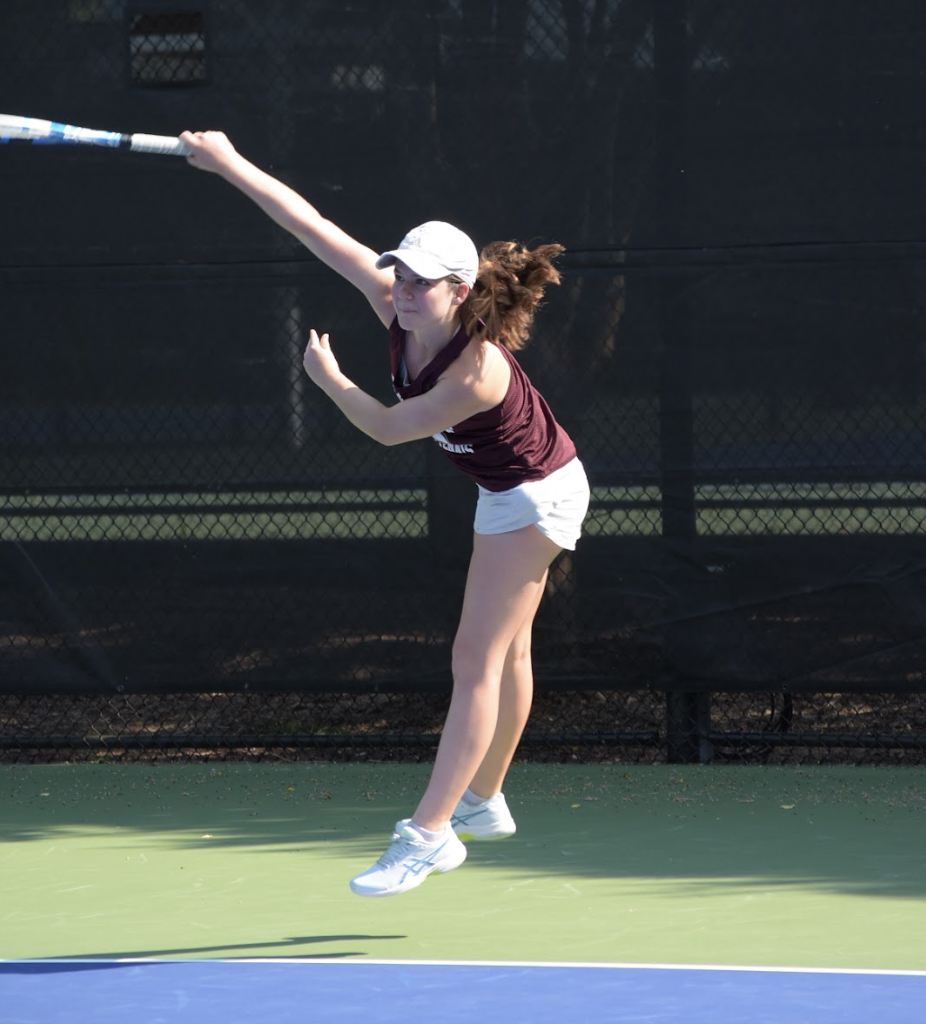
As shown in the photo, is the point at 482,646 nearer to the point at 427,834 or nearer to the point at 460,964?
the point at 427,834

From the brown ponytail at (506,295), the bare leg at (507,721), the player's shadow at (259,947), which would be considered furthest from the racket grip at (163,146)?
the player's shadow at (259,947)

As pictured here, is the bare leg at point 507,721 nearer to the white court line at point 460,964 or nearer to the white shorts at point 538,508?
the white shorts at point 538,508

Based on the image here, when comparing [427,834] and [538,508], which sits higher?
[538,508]

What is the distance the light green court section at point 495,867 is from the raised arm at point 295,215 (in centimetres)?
150

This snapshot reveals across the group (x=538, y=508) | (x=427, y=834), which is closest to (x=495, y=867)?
(x=427, y=834)

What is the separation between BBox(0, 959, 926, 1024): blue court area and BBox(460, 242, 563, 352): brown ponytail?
1413 millimetres

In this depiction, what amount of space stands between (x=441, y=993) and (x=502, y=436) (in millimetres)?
1250

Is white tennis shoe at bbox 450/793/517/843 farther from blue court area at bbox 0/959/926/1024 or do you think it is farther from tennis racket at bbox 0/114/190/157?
tennis racket at bbox 0/114/190/157

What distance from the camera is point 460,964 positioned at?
3.79 metres

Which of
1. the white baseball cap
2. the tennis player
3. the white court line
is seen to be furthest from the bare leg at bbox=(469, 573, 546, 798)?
the white baseball cap

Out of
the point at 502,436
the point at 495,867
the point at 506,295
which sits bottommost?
the point at 495,867

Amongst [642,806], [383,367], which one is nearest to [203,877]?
[642,806]

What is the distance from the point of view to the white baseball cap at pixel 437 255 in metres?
3.75

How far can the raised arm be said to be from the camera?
4.08 metres
